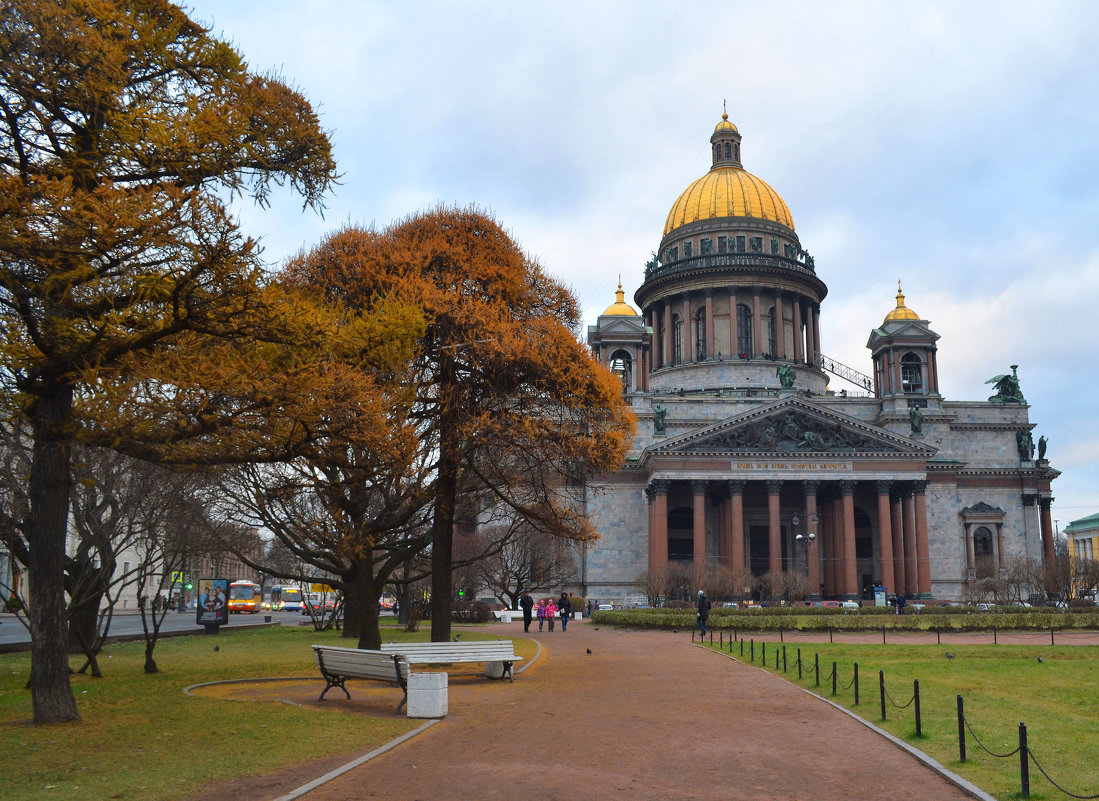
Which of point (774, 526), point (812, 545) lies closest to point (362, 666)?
point (812, 545)

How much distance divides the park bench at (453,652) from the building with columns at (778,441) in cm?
3637

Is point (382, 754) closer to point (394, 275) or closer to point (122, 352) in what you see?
point (122, 352)

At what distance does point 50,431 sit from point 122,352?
179 centimetres

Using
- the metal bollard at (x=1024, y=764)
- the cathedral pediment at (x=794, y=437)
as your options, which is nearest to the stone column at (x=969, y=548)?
the cathedral pediment at (x=794, y=437)

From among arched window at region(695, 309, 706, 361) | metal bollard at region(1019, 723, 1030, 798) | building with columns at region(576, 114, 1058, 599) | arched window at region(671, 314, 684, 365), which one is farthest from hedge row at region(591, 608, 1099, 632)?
arched window at region(671, 314, 684, 365)

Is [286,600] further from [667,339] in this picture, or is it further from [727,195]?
[727,195]

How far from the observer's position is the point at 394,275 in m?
25.2

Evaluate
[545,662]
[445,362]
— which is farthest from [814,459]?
[445,362]

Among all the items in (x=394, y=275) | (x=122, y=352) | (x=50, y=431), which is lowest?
(x=50, y=431)

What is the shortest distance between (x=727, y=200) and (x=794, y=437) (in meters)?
28.6

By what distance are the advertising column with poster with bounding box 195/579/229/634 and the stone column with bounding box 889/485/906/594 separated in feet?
144

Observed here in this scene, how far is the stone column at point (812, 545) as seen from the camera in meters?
65.4

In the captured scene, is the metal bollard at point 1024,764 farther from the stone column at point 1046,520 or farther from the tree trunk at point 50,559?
the stone column at point 1046,520

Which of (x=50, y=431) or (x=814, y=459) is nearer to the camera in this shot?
(x=50, y=431)
